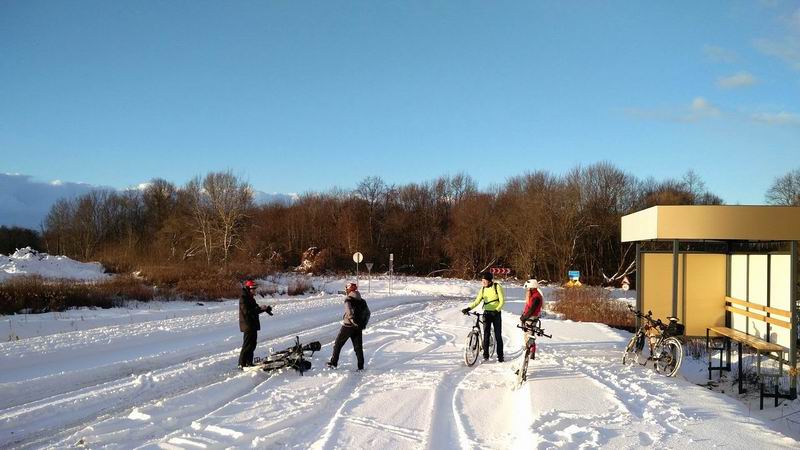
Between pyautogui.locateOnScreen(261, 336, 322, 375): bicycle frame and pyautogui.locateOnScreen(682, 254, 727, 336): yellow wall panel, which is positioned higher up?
pyautogui.locateOnScreen(682, 254, 727, 336): yellow wall panel

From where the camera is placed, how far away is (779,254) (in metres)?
12.3

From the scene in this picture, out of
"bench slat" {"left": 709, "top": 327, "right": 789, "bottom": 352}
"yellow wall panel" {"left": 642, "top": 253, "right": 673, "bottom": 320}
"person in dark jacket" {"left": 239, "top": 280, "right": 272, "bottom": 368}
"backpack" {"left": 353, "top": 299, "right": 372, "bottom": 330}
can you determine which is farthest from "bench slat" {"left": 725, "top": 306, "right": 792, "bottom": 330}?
"person in dark jacket" {"left": 239, "top": 280, "right": 272, "bottom": 368}

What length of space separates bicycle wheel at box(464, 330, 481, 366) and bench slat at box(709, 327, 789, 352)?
573 centimetres

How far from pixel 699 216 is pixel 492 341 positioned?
17.4 ft

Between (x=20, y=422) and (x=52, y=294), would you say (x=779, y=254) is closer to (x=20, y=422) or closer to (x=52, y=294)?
(x=20, y=422)

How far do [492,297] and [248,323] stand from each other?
5088mm

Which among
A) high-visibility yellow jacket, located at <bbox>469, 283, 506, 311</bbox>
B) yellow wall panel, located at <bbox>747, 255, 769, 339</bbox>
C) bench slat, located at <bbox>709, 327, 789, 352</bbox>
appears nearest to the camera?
bench slat, located at <bbox>709, 327, 789, 352</bbox>

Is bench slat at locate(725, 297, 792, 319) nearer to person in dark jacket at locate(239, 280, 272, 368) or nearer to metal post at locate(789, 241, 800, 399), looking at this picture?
metal post at locate(789, 241, 800, 399)

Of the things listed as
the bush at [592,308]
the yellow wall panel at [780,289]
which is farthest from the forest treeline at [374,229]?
the yellow wall panel at [780,289]

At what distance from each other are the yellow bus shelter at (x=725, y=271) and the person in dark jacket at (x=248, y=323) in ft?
29.2

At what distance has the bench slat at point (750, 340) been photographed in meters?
11.4

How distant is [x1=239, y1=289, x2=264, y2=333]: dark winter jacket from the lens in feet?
36.3

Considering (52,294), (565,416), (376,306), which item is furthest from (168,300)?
(565,416)

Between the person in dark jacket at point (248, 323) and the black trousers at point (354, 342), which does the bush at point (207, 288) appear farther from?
the black trousers at point (354, 342)
